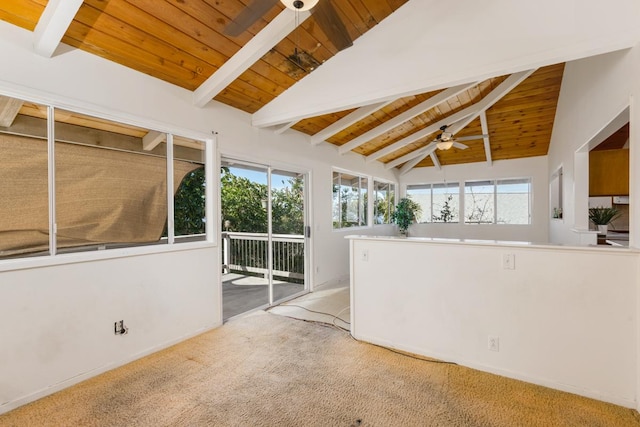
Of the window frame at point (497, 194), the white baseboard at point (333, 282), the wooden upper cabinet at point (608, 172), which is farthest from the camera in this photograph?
the window frame at point (497, 194)

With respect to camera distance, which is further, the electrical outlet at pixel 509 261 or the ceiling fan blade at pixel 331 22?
the electrical outlet at pixel 509 261

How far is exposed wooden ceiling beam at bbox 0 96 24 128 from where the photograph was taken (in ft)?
6.88

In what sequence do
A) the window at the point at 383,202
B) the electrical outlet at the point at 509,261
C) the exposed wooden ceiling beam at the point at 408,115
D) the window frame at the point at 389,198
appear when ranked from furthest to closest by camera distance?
the window at the point at 383,202 < the window frame at the point at 389,198 < the exposed wooden ceiling beam at the point at 408,115 < the electrical outlet at the point at 509,261

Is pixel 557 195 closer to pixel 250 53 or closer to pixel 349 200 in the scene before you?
pixel 349 200

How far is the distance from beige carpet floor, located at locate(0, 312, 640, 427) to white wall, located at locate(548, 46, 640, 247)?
4.83 feet

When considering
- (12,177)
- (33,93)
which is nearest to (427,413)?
(12,177)

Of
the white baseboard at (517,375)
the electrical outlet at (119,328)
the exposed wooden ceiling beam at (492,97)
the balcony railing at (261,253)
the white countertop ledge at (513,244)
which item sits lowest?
the white baseboard at (517,375)

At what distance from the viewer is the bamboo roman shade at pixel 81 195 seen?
213 cm

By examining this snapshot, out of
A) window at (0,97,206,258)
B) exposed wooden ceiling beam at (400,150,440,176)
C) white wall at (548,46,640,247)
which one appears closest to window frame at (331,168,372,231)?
exposed wooden ceiling beam at (400,150,440,176)

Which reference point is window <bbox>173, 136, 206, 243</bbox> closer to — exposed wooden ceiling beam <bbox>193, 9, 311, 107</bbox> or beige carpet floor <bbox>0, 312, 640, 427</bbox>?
exposed wooden ceiling beam <bbox>193, 9, 311, 107</bbox>

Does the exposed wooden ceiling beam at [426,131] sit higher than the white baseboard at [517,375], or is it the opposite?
the exposed wooden ceiling beam at [426,131]

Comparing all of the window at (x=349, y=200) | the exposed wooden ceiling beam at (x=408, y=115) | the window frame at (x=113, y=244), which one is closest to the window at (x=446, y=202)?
the window at (x=349, y=200)

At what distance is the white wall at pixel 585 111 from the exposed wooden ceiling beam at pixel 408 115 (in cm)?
115

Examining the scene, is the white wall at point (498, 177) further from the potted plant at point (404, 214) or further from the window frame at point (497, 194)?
the potted plant at point (404, 214)
